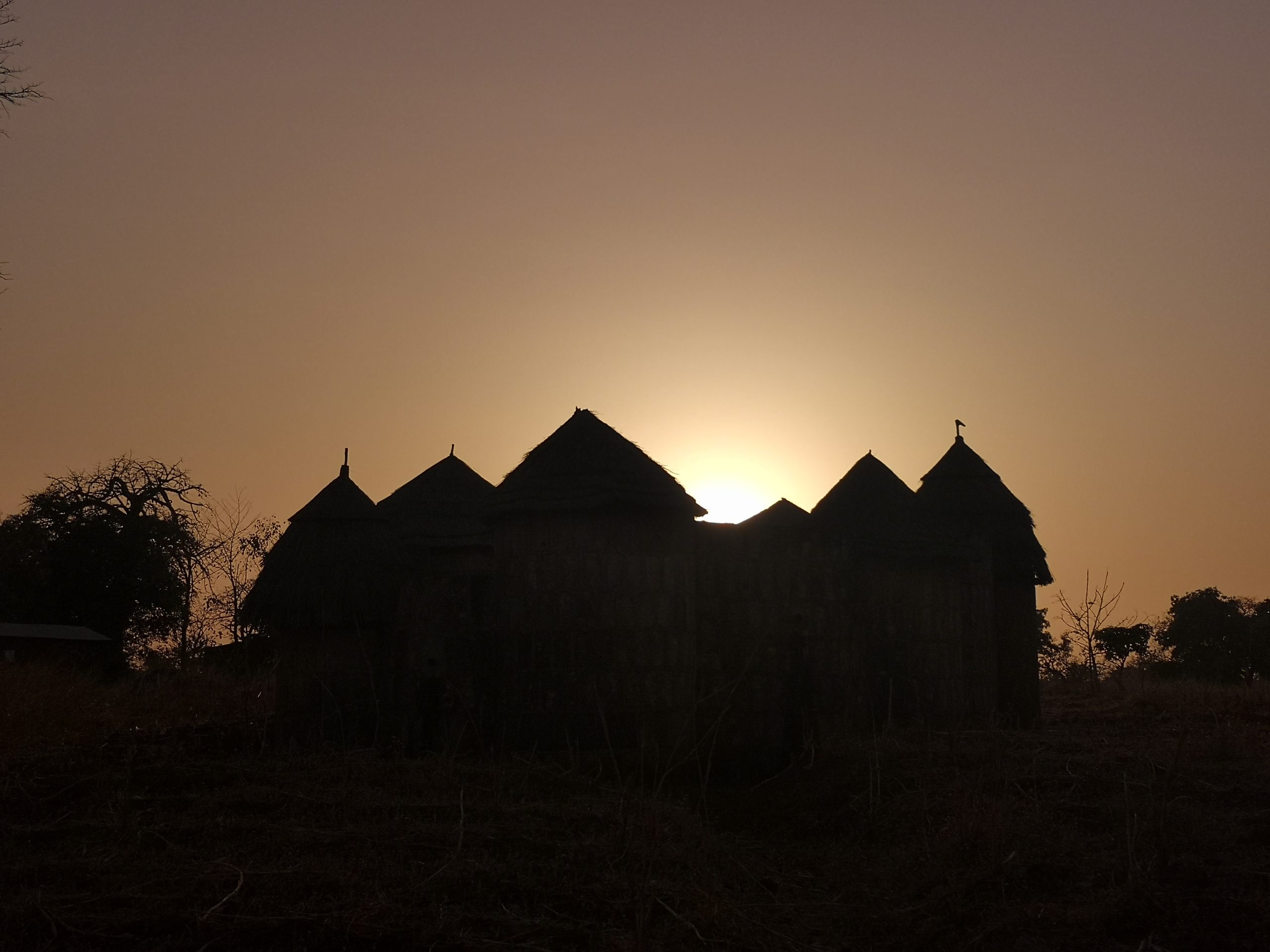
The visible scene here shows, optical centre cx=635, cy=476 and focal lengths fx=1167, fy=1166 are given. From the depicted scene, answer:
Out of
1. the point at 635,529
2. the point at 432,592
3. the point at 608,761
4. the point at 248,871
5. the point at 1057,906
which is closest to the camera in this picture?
the point at 1057,906

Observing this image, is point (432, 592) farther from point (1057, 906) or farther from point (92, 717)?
point (1057, 906)

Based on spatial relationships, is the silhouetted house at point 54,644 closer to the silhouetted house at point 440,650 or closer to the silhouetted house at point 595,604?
the silhouetted house at point 440,650

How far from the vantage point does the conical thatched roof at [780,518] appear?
14742 millimetres

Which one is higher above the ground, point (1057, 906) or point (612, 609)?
point (612, 609)

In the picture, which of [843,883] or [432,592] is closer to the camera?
[843,883]

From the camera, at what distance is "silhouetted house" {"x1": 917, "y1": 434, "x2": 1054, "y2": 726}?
61.2 ft

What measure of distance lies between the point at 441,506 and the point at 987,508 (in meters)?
9.25

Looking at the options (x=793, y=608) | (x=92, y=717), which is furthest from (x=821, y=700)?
(x=92, y=717)

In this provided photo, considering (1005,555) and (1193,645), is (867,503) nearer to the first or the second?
(1005,555)

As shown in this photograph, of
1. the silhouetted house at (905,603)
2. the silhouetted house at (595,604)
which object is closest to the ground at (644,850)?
→ the silhouetted house at (595,604)

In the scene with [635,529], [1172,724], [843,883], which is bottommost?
[843,883]

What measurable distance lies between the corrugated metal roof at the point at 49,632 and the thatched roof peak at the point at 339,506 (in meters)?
18.4

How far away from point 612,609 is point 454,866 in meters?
5.99

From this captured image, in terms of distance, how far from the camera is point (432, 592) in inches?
584
